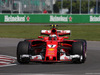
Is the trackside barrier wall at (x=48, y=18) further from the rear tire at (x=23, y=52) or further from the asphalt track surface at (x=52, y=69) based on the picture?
the asphalt track surface at (x=52, y=69)

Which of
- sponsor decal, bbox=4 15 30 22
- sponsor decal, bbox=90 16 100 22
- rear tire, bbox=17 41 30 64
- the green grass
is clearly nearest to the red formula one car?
rear tire, bbox=17 41 30 64

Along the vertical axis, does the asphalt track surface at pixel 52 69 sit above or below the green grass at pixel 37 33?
above

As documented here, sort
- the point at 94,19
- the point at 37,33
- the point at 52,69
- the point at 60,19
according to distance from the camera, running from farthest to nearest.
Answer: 1. the point at 94,19
2. the point at 60,19
3. the point at 37,33
4. the point at 52,69

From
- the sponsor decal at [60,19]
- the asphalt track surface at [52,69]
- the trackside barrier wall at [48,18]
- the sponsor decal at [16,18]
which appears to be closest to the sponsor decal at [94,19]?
the trackside barrier wall at [48,18]

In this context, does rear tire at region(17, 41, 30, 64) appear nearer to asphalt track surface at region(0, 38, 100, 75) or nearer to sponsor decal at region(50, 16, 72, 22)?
asphalt track surface at region(0, 38, 100, 75)

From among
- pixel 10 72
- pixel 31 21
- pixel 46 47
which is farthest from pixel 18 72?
pixel 31 21

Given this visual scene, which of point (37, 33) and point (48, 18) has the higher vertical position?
point (48, 18)

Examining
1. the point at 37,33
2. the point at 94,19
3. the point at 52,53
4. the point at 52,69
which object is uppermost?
the point at 94,19

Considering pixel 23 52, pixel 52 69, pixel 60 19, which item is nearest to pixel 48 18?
pixel 60 19

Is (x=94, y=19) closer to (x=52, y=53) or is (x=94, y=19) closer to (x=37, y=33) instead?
(x=37, y=33)

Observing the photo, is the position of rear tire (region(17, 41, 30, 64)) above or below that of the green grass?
above

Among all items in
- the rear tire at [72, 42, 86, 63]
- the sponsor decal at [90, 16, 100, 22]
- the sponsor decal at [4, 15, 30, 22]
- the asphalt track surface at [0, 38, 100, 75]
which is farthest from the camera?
the sponsor decal at [90, 16, 100, 22]

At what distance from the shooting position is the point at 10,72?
1052 cm

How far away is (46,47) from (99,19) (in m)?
36.2
